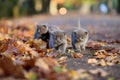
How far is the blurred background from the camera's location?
4141 centimetres

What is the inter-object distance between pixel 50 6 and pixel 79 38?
42590 millimetres

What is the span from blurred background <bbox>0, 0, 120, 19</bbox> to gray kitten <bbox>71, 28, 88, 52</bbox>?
30.5 meters

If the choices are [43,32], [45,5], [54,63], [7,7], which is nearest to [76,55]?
[43,32]

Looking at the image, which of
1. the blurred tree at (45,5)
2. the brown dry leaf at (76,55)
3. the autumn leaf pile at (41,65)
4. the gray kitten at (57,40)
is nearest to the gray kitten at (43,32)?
the gray kitten at (57,40)

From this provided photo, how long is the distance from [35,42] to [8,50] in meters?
1.25

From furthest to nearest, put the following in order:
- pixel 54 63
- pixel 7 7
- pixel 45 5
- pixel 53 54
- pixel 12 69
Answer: pixel 45 5, pixel 7 7, pixel 53 54, pixel 54 63, pixel 12 69

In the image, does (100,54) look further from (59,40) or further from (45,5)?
(45,5)

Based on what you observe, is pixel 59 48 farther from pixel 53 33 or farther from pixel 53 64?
pixel 53 64

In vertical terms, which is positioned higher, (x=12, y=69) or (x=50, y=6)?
(x=12, y=69)

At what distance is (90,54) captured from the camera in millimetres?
9242

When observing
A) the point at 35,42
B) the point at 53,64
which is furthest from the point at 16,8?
the point at 53,64

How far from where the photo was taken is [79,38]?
373 inches

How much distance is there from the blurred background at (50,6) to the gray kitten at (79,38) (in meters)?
30.5

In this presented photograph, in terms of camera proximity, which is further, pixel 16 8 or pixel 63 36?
pixel 16 8
